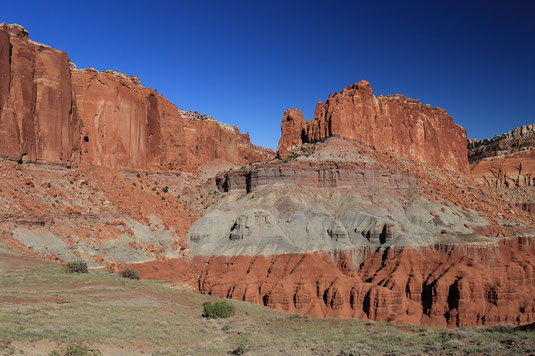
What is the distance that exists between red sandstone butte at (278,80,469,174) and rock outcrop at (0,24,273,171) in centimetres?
2312

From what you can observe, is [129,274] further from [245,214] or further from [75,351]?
[75,351]

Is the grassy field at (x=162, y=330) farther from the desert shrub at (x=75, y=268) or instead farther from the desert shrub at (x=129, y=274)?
the desert shrub at (x=129, y=274)

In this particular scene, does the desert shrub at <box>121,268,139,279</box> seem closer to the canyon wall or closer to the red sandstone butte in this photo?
the canyon wall

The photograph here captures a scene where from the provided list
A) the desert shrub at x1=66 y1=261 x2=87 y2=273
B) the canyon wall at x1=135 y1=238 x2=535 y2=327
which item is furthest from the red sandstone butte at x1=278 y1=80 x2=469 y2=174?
the desert shrub at x1=66 y1=261 x2=87 y2=273

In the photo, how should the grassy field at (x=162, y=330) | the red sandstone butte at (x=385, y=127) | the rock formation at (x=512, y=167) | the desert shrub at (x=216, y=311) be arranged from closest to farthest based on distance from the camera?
the grassy field at (x=162, y=330) → the desert shrub at (x=216, y=311) → the red sandstone butte at (x=385, y=127) → the rock formation at (x=512, y=167)

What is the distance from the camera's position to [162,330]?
25.3 m

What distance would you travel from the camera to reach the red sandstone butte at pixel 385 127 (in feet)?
292

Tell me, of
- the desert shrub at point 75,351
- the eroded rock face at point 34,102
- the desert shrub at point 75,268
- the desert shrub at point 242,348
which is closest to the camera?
the desert shrub at point 75,351

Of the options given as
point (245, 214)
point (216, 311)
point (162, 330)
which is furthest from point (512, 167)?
point (162, 330)

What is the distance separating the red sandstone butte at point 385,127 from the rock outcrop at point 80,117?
75.9ft

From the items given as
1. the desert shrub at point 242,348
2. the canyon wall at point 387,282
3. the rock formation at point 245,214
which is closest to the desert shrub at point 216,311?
the desert shrub at point 242,348

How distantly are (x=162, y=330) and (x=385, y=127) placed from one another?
83.0 metres

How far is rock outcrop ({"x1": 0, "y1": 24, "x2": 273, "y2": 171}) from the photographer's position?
55.8 m

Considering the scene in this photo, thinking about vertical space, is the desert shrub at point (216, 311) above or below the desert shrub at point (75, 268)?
below
